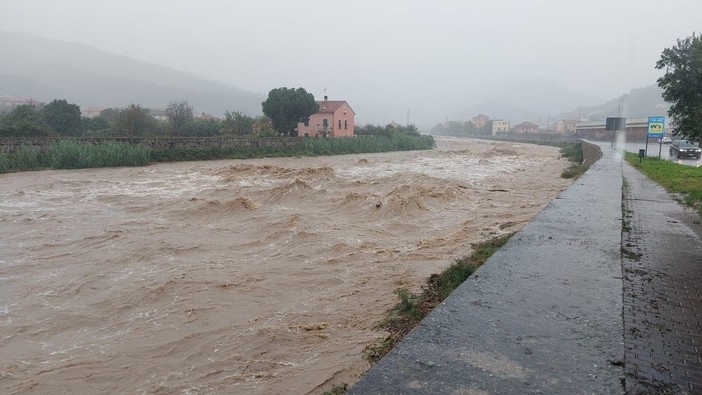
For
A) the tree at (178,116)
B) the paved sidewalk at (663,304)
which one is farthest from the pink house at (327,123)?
the paved sidewalk at (663,304)

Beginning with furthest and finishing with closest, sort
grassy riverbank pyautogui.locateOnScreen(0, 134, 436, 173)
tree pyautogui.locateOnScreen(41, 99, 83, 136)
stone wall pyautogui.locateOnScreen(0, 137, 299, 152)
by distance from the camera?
tree pyautogui.locateOnScreen(41, 99, 83, 136) → stone wall pyautogui.locateOnScreen(0, 137, 299, 152) → grassy riverbank pyautogui.locateOnScreen(0, 134, 436, 173)

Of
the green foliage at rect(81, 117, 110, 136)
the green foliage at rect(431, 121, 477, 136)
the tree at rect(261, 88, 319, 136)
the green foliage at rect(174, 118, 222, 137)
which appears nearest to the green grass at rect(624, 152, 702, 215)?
the tree at rect(261, 88, 319, 136)

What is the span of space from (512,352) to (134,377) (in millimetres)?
3679

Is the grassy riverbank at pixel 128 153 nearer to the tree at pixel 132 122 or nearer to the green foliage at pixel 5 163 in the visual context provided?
the green foliage at pixel 5 163

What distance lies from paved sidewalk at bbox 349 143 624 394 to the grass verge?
0.68 m

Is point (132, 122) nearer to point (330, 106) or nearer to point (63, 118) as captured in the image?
point (63, 118)

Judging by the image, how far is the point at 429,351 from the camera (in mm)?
2951

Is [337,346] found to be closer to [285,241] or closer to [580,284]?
[580,284]

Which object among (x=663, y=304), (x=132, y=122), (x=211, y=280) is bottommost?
(x=211, y=280)

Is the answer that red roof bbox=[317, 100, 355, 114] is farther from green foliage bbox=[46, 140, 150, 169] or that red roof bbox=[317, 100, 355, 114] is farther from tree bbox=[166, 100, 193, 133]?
green foliage bbox=[46, 140, 150, 169]

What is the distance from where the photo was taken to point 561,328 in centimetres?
338

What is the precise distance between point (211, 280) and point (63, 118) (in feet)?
140

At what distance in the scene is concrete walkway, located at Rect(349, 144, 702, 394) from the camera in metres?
2.67

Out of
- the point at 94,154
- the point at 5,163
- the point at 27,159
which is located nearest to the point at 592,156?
the point at 94,154
